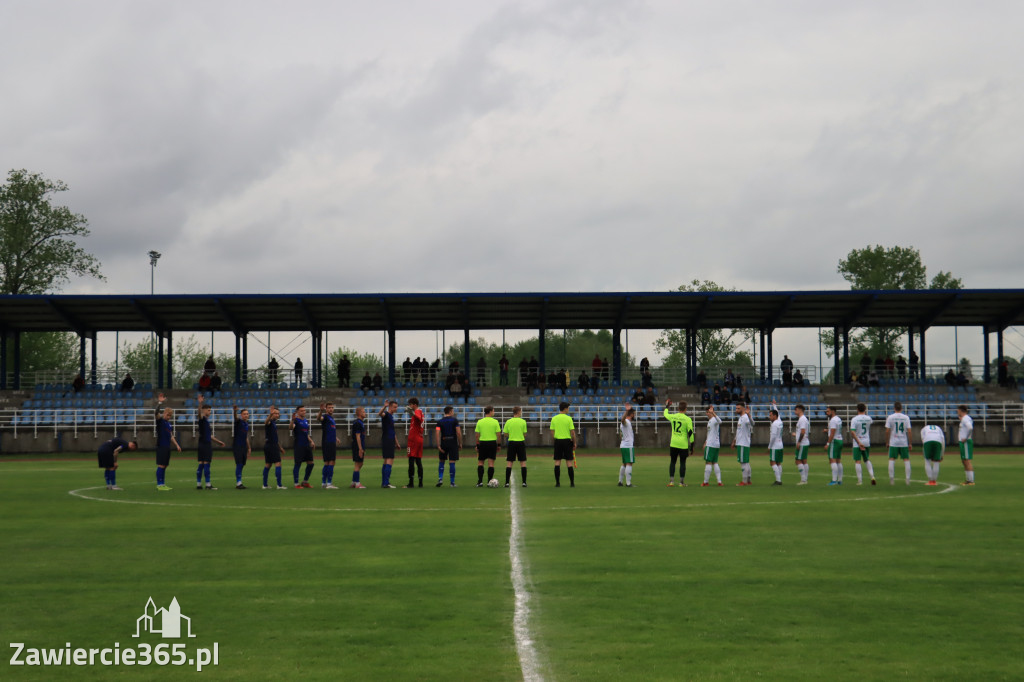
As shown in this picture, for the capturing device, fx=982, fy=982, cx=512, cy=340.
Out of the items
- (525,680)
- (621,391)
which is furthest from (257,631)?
(621,391)

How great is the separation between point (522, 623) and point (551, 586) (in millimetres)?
1641

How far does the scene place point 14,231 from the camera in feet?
240

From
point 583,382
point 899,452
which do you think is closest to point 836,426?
point 899,452

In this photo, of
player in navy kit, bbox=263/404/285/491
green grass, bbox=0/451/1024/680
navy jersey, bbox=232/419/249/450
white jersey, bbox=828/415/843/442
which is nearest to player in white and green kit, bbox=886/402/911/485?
white jersey, bbox=828/415/843/442

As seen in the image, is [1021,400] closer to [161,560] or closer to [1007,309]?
[1007,309]

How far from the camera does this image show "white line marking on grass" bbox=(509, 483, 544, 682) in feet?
22.3

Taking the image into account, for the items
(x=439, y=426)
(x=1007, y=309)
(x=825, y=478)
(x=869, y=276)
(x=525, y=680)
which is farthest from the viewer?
(x=869, y=276)

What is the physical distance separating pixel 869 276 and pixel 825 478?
75.8 meters

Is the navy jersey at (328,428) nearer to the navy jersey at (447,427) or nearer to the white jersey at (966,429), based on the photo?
the navy jersey at (447,427)

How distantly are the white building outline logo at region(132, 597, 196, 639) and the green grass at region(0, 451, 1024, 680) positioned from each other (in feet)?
0.36

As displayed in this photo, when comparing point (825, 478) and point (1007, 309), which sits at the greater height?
point (1007, 309)

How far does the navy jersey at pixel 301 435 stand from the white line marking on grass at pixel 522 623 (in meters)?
11.4

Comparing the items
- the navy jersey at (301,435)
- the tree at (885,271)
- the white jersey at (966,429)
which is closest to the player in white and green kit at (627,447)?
the navy jersey at (301,435)

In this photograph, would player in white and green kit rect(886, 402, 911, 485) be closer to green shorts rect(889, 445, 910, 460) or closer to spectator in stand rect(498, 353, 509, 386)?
green shorts rect(889, 445, 910, 460)
